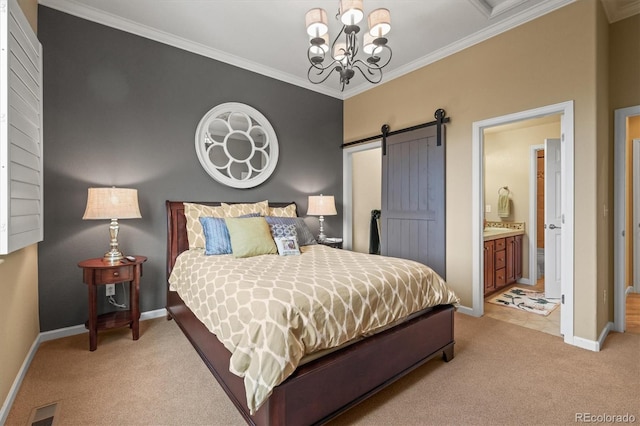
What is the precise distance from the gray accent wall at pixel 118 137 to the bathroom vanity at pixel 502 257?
9.74 feet

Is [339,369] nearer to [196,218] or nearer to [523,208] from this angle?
[196,218]

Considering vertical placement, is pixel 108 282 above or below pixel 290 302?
below

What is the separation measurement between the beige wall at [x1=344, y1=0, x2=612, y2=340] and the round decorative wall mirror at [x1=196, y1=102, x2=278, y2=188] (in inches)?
63.0

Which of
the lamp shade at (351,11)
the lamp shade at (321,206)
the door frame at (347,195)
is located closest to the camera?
the lamp shade at (351,11)

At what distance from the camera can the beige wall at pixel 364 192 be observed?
523 cm

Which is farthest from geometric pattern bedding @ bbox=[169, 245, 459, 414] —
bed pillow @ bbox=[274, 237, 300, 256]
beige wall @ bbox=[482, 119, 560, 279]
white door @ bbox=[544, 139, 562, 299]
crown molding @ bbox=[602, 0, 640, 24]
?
beige wall @ bbox=[482, 119, 560, 279]

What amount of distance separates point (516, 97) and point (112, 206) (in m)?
3.81

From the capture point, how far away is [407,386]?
2012mm

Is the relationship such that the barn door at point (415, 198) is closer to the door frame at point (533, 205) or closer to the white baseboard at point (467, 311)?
the white baseboard at point (467, 311)

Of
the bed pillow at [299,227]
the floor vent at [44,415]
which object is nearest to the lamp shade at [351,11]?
the bed pillow at [299,227]

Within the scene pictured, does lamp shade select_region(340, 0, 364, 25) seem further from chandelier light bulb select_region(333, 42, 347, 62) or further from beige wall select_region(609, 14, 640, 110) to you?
beige wall select_region(609, 14, 640, 110)

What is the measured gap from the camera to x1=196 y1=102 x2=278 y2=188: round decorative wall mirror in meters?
3.53

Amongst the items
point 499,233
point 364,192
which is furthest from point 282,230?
point 499,233

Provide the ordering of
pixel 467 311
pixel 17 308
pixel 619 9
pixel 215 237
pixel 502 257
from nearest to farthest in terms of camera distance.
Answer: pixel 17 308 < pixel 619 9 < pixel 215 237 < pixel 467 311 < pixel 502 257
